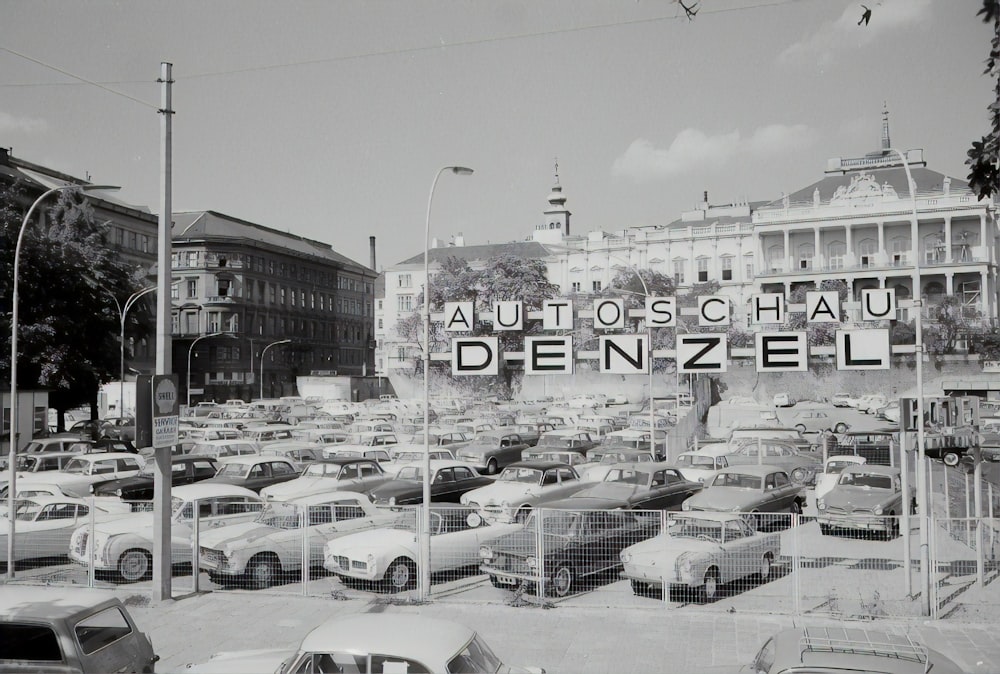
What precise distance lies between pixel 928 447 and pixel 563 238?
61.2 metres

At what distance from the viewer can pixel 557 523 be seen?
12.9m

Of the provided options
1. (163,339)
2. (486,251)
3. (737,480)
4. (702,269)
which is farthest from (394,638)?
(486,251)

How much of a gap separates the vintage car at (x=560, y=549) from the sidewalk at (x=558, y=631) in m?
0.62

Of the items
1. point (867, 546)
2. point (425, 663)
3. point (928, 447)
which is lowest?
point (867, 546)

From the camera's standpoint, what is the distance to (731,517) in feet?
42.1

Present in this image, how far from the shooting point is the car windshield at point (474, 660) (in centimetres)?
667

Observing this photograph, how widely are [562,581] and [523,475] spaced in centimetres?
720

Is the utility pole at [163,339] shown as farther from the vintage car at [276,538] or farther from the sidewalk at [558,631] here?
the vintage car at [276,538]

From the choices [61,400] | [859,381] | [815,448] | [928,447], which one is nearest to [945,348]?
[859,381]

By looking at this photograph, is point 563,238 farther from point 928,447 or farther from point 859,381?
point 928,447

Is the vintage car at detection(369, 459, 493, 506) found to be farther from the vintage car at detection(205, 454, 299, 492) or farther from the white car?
the white car

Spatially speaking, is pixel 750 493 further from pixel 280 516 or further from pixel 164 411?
pixel 164 411

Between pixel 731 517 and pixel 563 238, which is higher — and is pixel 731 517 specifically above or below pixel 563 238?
below

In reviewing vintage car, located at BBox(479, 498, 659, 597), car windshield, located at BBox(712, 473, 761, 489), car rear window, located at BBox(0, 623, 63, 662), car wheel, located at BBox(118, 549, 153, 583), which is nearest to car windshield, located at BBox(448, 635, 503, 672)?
car rear window, located at BBox(0, 623, 63, 662)
